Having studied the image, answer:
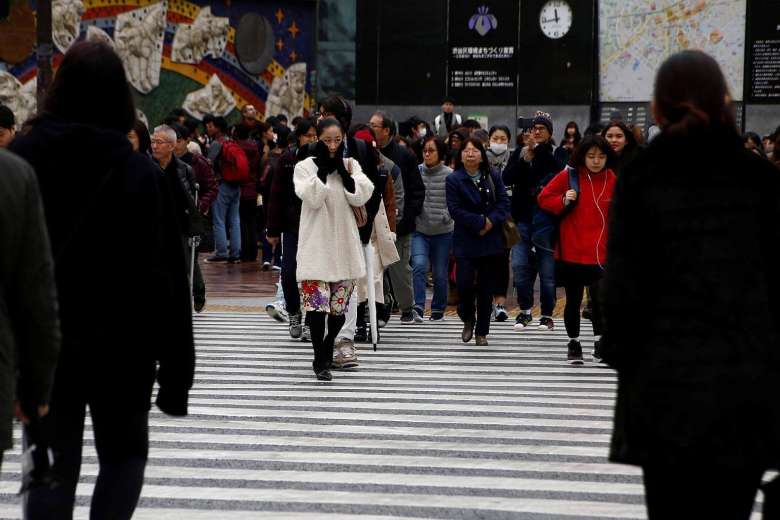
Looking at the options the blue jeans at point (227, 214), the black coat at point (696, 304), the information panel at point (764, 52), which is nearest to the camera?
the black coat at point (696, 304)

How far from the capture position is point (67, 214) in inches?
180

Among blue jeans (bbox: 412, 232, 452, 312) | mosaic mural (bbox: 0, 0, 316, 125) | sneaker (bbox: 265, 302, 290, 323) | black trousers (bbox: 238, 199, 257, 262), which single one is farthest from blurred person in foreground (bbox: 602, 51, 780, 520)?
mosaic mural (bbox: 0, 0, 316, 125)

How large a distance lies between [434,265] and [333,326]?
4787 mm

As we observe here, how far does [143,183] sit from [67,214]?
0.77 ft

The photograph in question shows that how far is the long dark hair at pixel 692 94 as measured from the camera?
13.4 ft

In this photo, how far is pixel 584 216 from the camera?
458 inches

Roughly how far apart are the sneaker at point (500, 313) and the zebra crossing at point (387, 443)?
2.61 metres

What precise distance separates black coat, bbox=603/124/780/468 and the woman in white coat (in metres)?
6.46

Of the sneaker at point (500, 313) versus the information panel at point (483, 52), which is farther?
the information panel at point (483, 52)

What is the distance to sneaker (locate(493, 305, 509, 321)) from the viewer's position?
49.4ft

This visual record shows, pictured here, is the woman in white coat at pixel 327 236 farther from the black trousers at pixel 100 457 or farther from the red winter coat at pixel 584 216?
the black trousers at pixel 100 457

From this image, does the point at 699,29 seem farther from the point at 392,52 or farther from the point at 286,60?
the point at 286,60

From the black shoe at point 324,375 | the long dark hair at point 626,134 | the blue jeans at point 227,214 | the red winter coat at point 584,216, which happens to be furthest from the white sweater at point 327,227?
the blue jeans at point 227,214

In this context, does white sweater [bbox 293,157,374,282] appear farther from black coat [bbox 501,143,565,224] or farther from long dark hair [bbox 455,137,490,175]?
black coat [bbox 501,143,565,224]
